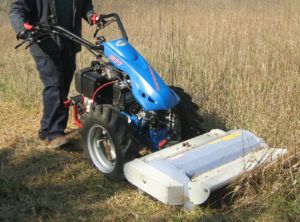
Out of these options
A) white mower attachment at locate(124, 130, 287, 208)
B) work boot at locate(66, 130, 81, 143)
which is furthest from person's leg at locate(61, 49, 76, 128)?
white mower attachment at locate(124, 130, 287, 208)

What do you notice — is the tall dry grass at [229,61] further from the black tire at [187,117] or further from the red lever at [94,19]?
the red lever at [94,19]

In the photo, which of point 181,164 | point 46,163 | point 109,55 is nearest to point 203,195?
→ point 181,164

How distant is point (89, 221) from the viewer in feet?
10.6

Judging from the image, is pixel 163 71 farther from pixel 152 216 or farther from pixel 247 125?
pixel 152 216

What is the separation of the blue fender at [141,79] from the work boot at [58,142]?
1035 mm

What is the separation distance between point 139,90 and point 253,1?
4.50m

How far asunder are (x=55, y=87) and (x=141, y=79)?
1.21m

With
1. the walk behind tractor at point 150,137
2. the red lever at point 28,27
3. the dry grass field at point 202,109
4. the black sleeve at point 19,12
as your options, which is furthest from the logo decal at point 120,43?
the dry grass field at point 202,109

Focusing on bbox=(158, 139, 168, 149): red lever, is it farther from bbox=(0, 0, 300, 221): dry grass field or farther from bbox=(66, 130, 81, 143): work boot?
bbox=(66, 130, 81, 143): work boot

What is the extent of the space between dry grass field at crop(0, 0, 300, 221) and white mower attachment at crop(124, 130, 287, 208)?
0.41ft

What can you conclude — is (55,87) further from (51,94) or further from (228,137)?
(228,137)

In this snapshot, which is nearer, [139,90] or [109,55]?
[139,90]

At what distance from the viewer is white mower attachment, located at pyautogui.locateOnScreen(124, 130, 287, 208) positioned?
9.91ft

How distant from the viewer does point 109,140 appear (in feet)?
12.2
